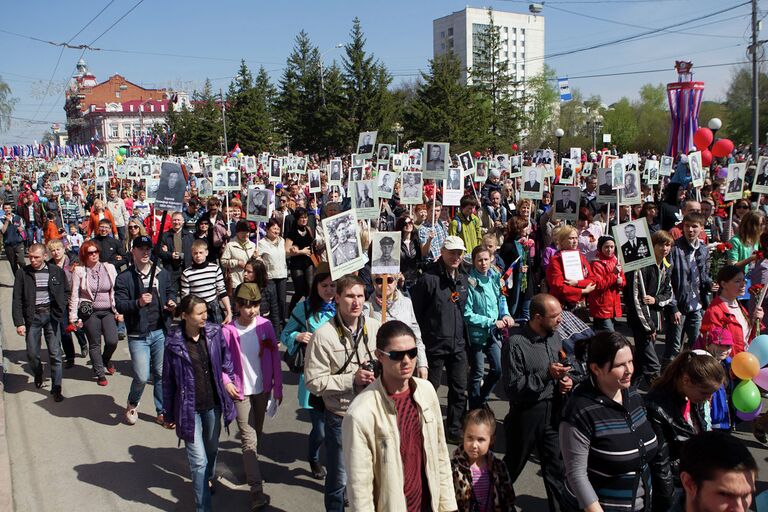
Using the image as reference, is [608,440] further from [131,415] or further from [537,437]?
[131,415]

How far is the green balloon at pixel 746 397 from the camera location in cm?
492

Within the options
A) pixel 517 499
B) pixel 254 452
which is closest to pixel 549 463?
pixel 517 499

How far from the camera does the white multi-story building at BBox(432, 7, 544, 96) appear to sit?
12556 centimetres

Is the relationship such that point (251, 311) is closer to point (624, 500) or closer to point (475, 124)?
point (624, 500)

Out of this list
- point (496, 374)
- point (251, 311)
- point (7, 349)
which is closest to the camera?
point (251, 311)

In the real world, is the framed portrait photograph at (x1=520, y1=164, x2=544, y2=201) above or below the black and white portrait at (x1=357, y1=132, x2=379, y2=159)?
below

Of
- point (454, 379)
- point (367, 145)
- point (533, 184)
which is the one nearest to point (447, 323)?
point (454, 379)

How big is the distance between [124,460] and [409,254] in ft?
13.9

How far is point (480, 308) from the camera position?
6324 mm

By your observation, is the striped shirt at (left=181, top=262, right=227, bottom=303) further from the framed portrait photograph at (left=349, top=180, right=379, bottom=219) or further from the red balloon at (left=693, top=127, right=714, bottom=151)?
the red balloon at (left=693, top=127, right=714, bottom=151)

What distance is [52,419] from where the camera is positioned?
718cm

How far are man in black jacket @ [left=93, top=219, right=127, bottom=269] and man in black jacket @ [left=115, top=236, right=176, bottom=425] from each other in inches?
143

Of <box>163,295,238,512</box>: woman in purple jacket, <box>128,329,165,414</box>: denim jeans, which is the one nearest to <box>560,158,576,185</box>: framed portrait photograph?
<box>128,329,165,414</box>: denim jeans

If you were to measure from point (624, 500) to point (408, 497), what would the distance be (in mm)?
1059
